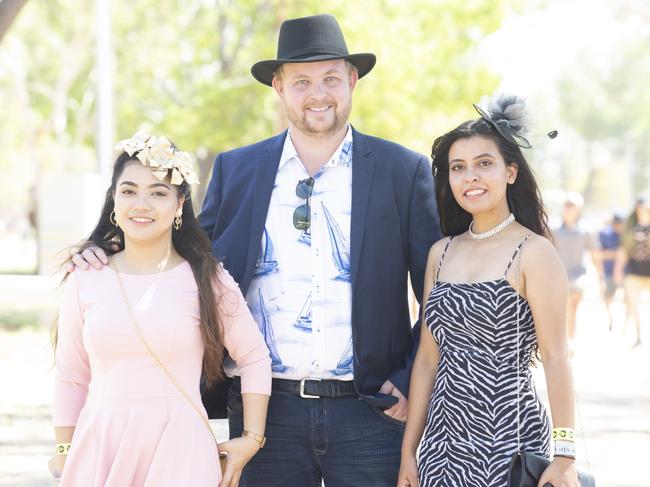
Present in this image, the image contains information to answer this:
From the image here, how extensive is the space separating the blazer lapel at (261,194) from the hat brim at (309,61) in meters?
0.29

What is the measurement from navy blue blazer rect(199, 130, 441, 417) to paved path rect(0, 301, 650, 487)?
1.20 metres

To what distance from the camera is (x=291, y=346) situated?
4.18 m

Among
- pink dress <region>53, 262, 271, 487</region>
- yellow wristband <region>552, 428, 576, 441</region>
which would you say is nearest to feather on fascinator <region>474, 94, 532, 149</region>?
yellow wristband <region>552, 428, 576, 441</region>

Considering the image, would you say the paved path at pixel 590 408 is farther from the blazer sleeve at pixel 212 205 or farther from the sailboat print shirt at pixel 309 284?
the sailboat print shirt at pixel 309 284

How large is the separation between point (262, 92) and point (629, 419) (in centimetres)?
1776

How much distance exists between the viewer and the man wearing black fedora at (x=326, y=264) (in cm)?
419

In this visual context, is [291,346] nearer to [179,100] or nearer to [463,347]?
[463,347]

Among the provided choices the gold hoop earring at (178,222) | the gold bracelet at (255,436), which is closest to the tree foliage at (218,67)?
the gold hoop earring at (178,222)

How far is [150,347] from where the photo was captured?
145 inches

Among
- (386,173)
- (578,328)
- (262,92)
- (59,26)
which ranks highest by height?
(59,26)

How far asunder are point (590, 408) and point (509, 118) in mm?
6318

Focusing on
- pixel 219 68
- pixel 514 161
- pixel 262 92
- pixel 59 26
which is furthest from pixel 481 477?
pixel 59 26

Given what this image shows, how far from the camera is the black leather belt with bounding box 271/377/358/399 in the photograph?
4.18 m

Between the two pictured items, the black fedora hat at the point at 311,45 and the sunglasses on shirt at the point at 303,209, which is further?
the black fedora hat at the point at 311,45
